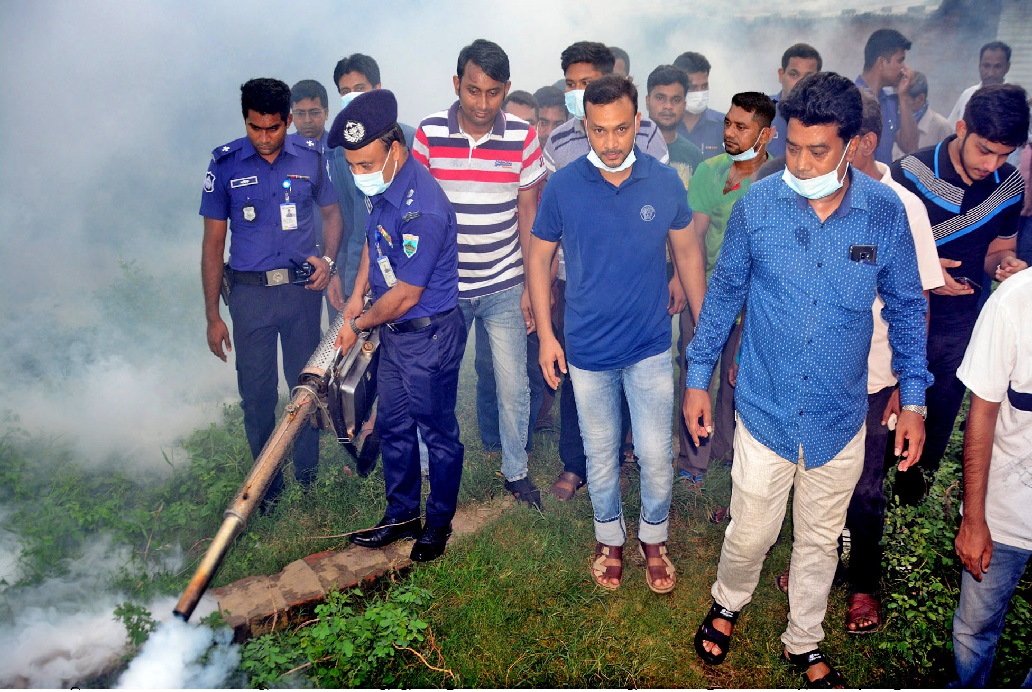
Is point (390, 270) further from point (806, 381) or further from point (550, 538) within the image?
point (806, 381)

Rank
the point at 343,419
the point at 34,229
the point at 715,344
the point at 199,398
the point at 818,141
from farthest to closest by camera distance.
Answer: the point at 34,229, the point at 199,398, the point at 343,419, the point at 715,344, the point at 818,141

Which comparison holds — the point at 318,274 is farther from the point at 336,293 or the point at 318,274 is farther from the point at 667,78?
the point at 667,78

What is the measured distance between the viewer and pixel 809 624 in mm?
3076

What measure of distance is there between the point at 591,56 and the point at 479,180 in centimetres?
125

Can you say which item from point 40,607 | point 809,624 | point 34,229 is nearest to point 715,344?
point 809,624

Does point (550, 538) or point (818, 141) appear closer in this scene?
point (818, 141)

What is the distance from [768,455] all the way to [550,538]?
62.0 inches

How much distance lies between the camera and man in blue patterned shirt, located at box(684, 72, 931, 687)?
2.68 m

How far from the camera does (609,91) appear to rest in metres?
3.30

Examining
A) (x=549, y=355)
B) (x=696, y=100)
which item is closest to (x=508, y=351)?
(x=549, y=355)

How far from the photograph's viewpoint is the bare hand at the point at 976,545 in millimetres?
2580

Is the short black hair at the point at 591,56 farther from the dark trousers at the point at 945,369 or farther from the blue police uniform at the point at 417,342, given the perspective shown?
the dark trousers at the point at 945,369

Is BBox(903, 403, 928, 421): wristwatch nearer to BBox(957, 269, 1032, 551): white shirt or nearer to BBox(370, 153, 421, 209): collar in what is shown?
BBox(957, 269, 1032, 551): white shirt

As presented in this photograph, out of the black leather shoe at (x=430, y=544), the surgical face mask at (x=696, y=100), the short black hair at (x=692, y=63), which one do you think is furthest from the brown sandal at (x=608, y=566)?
the short black hair at (x=692, y=63)
